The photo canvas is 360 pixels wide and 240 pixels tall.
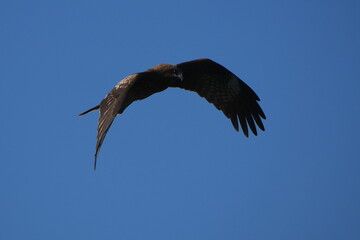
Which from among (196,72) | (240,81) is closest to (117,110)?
(196,72)

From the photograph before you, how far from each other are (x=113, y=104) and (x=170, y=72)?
1.42 metres

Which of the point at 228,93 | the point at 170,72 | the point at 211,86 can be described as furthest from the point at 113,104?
the point at 228,93

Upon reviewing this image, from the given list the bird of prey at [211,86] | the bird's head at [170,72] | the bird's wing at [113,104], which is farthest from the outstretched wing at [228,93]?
the bird's wing at [113,104]

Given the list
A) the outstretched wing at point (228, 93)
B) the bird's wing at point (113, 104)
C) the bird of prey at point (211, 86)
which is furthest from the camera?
the outstretched wing at point (228, 93)

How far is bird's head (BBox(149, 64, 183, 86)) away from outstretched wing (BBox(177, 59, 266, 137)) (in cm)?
79

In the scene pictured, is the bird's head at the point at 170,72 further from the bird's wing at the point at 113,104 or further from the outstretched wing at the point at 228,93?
the outstretched wing at the point at 228,93

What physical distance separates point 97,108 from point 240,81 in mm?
2885

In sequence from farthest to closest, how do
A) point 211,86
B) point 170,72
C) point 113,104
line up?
point 211,86
point 170,72
point 113,104

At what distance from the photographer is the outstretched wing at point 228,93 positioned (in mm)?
10914

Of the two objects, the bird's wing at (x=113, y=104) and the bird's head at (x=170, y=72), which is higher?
the bird's head at (x=170, y=72)

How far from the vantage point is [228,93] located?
1114 centimetres

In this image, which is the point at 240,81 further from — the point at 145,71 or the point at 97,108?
the point at 97,108

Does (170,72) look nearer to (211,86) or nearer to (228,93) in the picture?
(211,86)

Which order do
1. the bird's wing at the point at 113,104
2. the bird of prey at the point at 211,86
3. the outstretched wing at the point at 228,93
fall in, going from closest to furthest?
the bird's wing at the point at 113,104 → the bird of prey at the point at 211,86 → the outstretched wing at the point at 228,93
